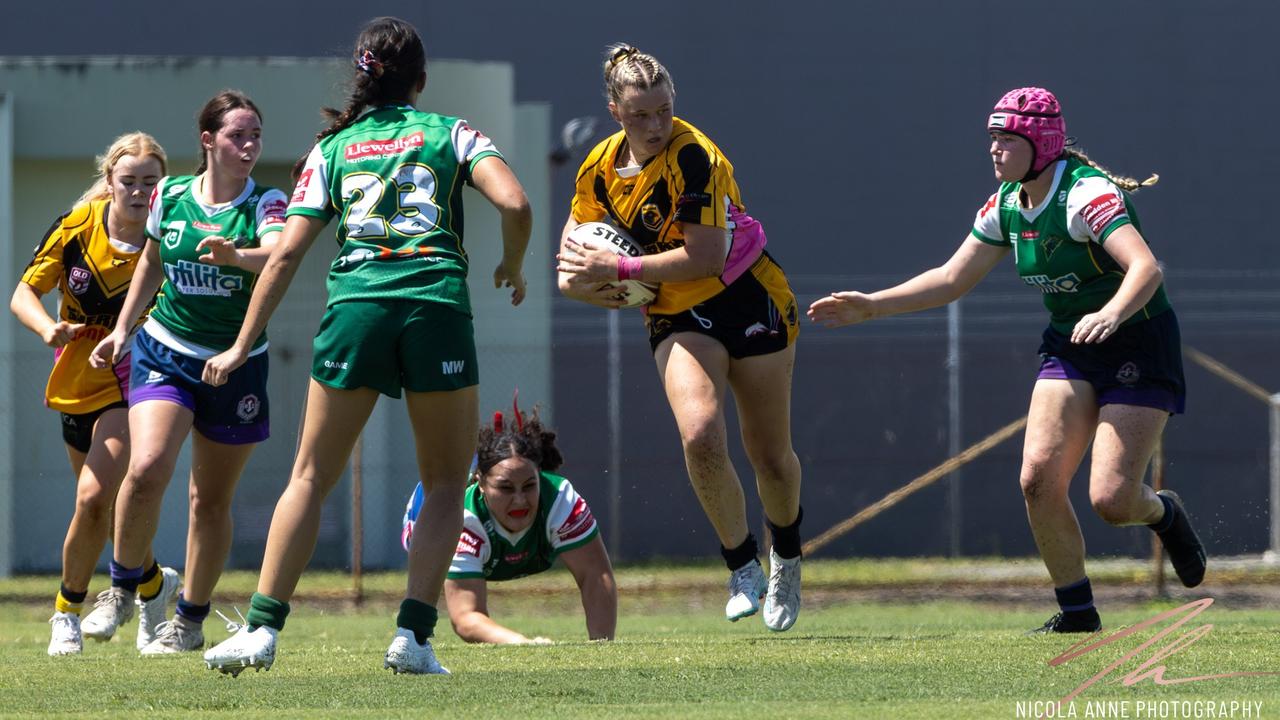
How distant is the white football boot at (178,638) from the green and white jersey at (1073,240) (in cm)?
357

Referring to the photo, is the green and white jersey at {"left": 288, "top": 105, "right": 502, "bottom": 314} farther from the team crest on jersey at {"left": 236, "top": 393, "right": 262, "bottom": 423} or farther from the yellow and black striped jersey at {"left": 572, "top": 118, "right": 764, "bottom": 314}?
the team crest on jersey at {"left": 236, "top": 393, "right": 262, "bottom": 423}

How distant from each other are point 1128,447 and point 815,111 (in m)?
14.6

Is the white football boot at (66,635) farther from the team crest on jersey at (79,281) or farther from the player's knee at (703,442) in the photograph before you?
the player's knee at (703,442)

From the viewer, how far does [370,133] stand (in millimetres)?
5148

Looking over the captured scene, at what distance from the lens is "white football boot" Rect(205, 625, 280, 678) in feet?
16.0

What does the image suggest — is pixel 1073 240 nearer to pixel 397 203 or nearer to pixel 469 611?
pixel 397 203

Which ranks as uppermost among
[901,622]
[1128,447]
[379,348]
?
[379,348]

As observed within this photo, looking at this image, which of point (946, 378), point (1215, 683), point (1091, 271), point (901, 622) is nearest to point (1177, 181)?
point (946, 378)

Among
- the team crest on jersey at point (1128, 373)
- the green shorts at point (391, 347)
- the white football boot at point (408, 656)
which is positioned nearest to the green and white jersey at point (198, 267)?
the green shorts at point (391, 347)

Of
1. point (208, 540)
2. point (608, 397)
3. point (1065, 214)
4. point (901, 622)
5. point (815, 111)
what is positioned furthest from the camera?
point (815, 111)

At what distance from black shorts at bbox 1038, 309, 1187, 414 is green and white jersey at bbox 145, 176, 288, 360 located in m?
3.12

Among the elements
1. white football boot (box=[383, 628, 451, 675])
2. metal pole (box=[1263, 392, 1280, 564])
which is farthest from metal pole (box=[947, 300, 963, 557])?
white football boot (box=[383, 628, 451, 675])

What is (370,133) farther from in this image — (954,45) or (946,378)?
(954,45)

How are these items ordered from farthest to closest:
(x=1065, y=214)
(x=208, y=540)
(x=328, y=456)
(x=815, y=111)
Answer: (x=815, y=111), (x=208, y=540), (x=1065, y=214), (x=328, y=456)
